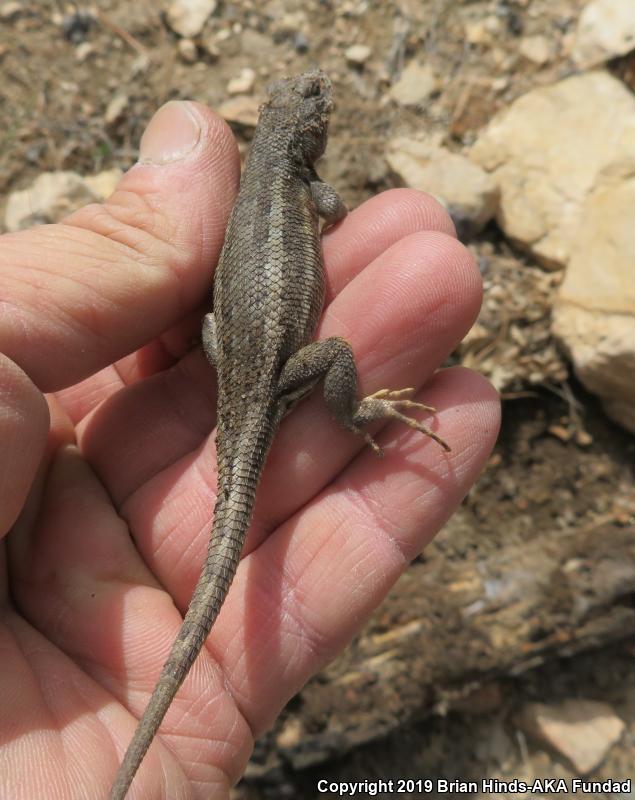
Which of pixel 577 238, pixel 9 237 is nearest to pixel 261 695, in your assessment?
pixel 9 237

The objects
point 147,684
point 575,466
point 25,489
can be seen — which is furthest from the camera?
point 575,466

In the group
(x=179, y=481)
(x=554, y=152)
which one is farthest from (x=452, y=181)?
(x=179, y=481)

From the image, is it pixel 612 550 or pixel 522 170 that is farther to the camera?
pixel 522 170

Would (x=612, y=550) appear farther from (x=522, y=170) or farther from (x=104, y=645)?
(x=104, y=645)

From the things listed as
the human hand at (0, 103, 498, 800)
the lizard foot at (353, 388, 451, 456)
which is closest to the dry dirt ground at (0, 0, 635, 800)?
the human hand at (0, 103, 498, 800)

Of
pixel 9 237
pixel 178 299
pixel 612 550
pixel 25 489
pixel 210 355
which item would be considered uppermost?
pixel 9 237

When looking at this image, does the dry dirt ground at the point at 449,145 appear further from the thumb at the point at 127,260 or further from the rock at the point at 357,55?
the thumb at the point at 127,260

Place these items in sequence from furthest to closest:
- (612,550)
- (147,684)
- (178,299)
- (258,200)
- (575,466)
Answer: (575,466) → (612,550) → (258,200) → (178,299) → (147,684)
